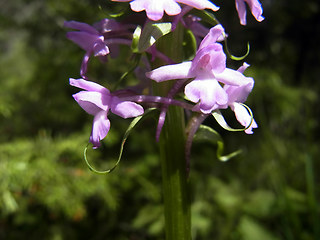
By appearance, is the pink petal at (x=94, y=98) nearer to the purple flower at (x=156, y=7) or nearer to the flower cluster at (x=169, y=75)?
the flower cluster at (x=169, y=75)

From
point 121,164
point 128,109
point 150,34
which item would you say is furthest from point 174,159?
point 121,164

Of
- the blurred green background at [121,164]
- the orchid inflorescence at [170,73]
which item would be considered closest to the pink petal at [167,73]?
the orchid inflorescence at [170,73]

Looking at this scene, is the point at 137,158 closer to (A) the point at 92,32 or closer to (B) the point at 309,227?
(B) the point at 309,227

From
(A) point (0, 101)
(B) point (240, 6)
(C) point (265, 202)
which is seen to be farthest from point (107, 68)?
(B) point (240, 6)

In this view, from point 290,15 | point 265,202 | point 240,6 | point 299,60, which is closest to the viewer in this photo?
point 240,6

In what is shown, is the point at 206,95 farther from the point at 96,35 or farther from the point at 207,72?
the point at 96,35

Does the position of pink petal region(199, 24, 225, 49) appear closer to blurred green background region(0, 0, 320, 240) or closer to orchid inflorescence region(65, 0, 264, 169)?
orchid inflorescence region(65, 0, 264, 169)
